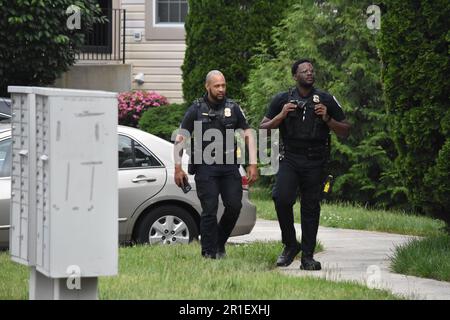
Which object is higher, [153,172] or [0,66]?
[0,66]

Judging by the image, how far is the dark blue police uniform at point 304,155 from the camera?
10.1 metres

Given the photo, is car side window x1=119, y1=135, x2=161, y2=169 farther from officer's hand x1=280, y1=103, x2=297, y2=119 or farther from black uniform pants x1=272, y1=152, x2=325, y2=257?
officer's hand x1=280, y1=103, x2=297, y2=119

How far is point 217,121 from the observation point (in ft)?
34.3

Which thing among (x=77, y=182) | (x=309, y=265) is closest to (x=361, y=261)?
(x=309, y=265)

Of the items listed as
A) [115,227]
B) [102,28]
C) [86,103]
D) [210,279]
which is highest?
[102,28]

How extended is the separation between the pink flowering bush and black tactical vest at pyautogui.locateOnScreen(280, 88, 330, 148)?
15139mm

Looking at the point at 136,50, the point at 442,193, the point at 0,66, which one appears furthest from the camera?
the point at 136,50

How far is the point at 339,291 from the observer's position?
853cm

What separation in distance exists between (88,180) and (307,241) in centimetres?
372

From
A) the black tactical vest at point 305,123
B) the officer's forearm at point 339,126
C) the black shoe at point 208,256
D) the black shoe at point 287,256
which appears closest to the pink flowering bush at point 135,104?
the black shoe at point 208,256

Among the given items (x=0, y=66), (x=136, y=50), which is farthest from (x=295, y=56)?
(x=136, y=50)

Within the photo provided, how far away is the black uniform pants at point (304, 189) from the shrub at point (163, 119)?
13.3 metres

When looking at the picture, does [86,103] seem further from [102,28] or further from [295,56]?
[102,28]

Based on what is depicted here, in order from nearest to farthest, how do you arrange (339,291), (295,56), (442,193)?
(339,291)
(442,193)
(295,56)
